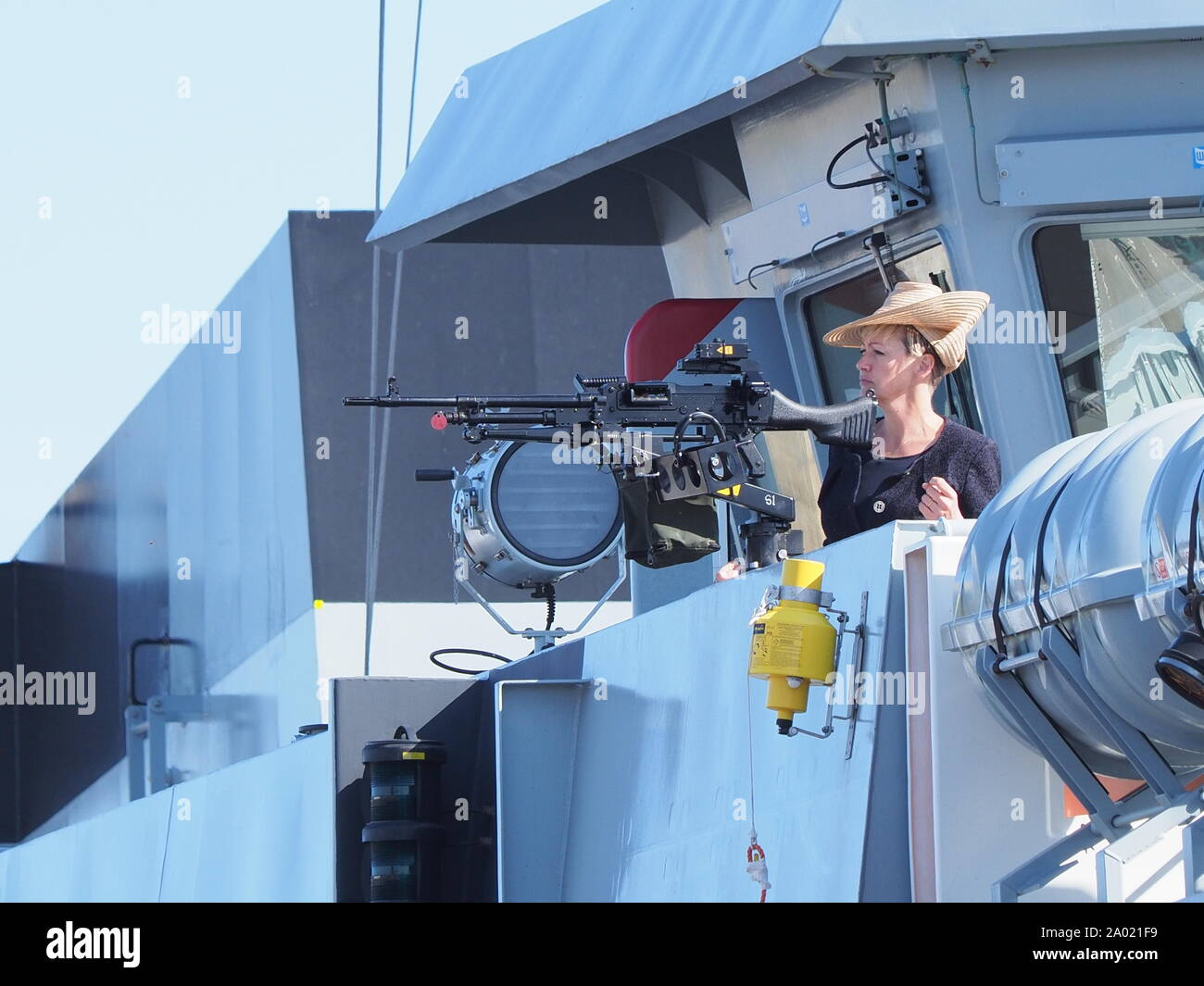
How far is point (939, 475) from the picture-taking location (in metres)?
5.48

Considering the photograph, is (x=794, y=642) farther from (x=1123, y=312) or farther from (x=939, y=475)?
(x=1123, y=312)

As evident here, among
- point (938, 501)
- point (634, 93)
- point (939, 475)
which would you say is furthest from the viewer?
point (634, 93)

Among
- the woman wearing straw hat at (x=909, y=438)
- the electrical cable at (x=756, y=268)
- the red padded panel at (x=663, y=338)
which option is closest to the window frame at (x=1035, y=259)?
the electrical cable at (x=756, y=268)

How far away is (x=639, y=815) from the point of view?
613cm

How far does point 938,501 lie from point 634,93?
3.31 meters

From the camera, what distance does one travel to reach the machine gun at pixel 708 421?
5340 millimetres

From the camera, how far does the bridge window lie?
7.03m

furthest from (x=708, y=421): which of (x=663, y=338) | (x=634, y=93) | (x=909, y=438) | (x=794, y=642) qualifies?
(x=663, y=338)

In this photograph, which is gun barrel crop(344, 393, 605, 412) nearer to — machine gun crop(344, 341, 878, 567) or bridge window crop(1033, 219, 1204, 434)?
machine gun crop(344, 341, 878, 567)

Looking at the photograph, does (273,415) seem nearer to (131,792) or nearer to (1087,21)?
(131,792)

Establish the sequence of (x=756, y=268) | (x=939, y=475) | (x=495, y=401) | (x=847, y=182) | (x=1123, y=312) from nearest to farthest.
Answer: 1. (x=939, y=475)
2. (x=495, y=401)
3. (x=1123, y=312)
4. (x=847, y=182)
5. (x=756, y=268)

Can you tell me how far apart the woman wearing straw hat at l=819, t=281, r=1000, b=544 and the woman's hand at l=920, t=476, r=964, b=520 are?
0.14 metres

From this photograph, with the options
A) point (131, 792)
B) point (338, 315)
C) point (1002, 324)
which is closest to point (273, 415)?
point (338, 315)
